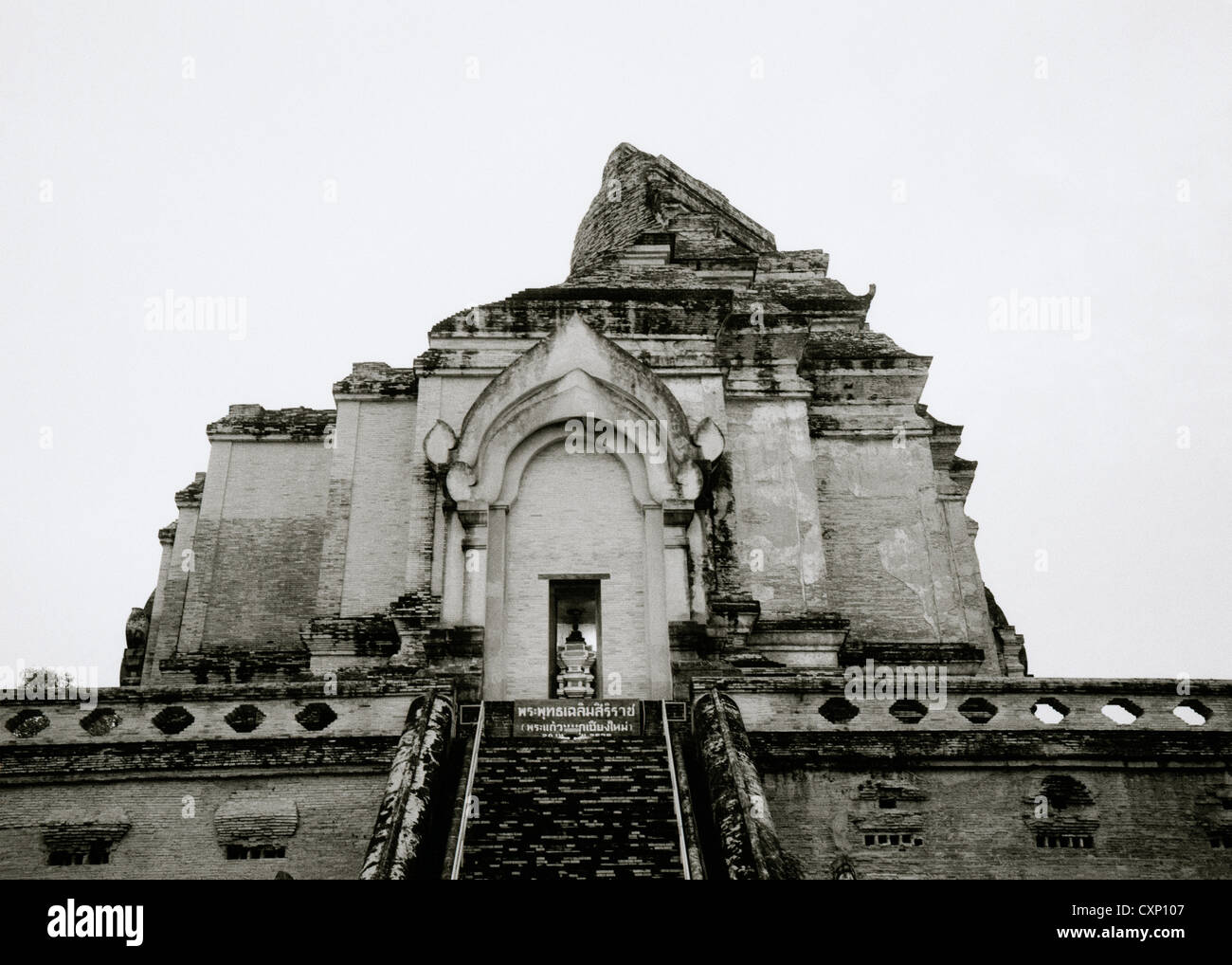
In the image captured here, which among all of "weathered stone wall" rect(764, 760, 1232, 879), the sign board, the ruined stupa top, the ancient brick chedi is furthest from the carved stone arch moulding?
the ruined stupa top

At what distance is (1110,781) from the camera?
519 inches

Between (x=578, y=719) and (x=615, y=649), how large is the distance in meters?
2.37

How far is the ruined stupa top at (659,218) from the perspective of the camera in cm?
2325

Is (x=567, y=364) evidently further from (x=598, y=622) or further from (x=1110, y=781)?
(x=1110, y=781)

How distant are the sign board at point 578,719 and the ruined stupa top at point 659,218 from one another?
11230 mm

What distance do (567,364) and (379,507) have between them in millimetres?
3684

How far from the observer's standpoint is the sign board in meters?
13.2

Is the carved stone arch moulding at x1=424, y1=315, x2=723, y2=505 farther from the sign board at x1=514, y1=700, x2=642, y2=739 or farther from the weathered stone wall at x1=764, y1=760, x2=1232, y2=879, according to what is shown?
the weathered stone wall at x1=764, y1=760, x2=1232, y2=879

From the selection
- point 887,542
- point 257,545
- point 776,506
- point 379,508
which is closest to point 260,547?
point 257,545

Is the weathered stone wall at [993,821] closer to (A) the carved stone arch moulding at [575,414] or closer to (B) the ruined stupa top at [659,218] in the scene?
(A) the carved stone arch moulding at [575,414]

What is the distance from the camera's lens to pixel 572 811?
1157cm

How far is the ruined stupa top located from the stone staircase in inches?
472
